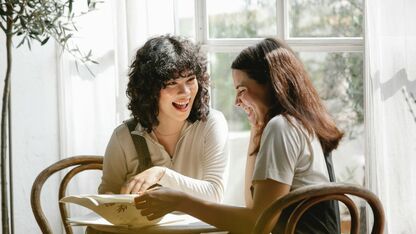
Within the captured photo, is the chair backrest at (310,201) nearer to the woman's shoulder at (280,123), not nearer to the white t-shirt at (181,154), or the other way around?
the woman's shoulder at (280,123)

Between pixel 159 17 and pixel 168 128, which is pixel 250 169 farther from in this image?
pixel 159 17

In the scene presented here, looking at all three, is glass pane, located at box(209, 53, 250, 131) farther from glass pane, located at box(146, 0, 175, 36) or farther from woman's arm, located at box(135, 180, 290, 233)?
woman's arm, located at box(135, 180, 290, 233)

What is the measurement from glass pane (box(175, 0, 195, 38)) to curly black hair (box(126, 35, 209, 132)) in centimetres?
55

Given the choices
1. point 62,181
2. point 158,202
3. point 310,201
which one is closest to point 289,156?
point 310,201

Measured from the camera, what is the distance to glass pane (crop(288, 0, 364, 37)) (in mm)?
3217

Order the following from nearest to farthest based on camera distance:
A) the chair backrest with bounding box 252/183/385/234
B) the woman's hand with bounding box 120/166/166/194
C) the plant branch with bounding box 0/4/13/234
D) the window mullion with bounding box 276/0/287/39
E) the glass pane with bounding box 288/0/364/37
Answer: the chair backrest with bounding box 252/183/385/234
the woman's hand with bounding box 120/166/166/194
the plant branch with bounding box 0/4/13/234
the glass pane with bounding box 288/0/364/37
the window mullion with bounding box 276/0/287/39

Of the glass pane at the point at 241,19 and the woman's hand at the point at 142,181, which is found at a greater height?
the glass pane at the point at 241,19

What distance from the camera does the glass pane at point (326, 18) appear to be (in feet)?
10.6

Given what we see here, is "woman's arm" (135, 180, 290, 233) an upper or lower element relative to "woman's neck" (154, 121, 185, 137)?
lower

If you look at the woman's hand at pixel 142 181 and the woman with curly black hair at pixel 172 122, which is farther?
the woman with curly black hair at pixel 172 122

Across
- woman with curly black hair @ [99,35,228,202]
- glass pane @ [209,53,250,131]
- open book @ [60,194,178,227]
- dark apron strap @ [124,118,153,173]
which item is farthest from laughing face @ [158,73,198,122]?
glass pane @ [209,53,250,131]

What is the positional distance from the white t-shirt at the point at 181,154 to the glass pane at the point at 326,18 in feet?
2.16

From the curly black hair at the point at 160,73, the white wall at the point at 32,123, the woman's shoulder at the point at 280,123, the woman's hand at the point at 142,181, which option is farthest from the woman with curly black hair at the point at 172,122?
the white wall at the point at 32,123

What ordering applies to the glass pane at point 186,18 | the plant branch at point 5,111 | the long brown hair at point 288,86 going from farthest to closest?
the glass pane at point 186,18, the plant branch at point 5,111, the long brown hair at point 288,86
